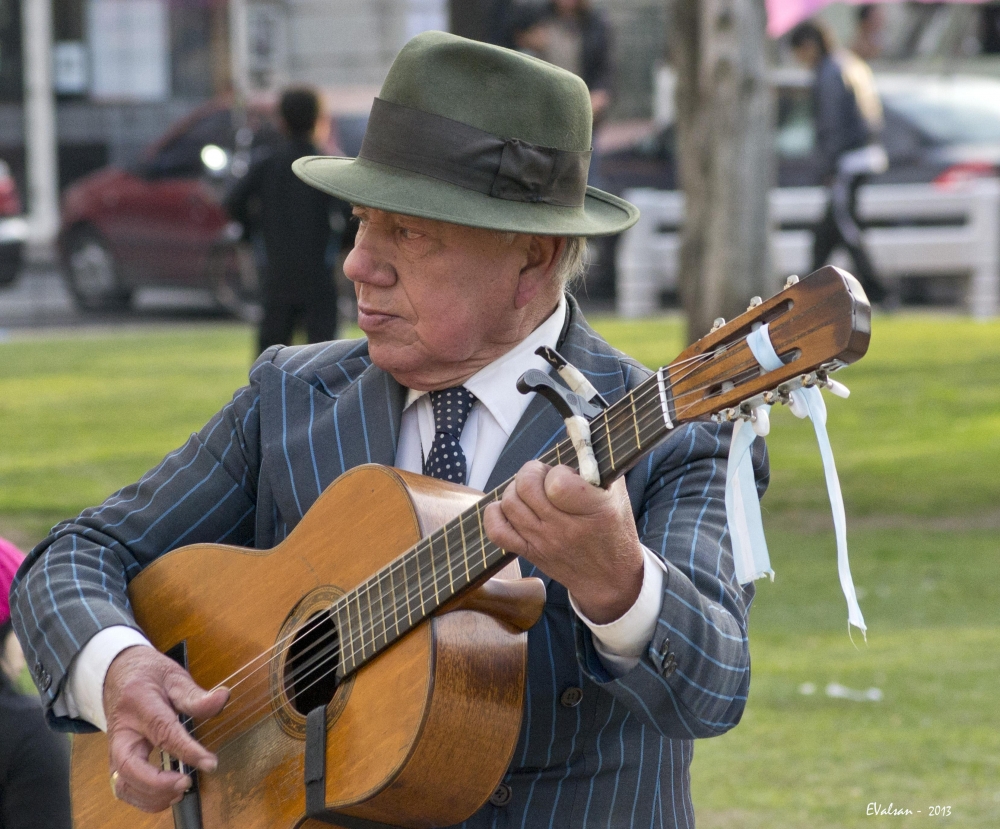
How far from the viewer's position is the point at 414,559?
7.59 ft

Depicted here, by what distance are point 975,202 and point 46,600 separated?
447 inches

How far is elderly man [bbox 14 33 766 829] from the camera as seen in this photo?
2322mm

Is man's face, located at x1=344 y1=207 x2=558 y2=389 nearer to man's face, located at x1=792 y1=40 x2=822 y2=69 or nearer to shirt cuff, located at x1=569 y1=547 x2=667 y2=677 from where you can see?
shirt cuff, located at x1=569 y1=547 x2=667 y2=677

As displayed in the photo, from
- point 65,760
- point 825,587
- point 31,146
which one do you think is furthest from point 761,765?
point 31,146

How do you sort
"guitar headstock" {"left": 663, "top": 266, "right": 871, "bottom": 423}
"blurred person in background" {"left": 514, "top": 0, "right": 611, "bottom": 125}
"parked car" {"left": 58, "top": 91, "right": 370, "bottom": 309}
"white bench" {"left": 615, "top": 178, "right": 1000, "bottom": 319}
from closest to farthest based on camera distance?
"guitar headstock" {"left": 663, "top": 266, "right": 871, "bottom": 423} → "blurred person in background" {"left": 514, "top": 0, "right": 611, "bottom": 125} → "white bench" {"left": 615, "top": 178, "right": 1000, "bottom": 319} → "parked car" {"left": 58, "top": 91, "right": 370, "bottom": 309}

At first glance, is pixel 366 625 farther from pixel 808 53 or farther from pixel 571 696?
pixel 808 53

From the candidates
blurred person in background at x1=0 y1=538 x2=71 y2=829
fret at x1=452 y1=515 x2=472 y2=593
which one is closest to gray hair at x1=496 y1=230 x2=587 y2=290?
fret at x1=452 y1=515 x2=472 y2=593

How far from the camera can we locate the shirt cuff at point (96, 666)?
2.60 metres

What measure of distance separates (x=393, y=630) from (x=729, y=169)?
8.79 meters

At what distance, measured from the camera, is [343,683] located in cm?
239

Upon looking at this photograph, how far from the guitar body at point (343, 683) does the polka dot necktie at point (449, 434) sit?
0.55 feet

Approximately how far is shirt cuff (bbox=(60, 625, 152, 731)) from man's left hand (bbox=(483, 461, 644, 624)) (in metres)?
0.77

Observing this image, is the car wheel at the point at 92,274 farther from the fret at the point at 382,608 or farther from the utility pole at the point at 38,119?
the fret at the point at 382,608

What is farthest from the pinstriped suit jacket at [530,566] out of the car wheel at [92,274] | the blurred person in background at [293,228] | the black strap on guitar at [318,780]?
the car wheel at [92,274]
